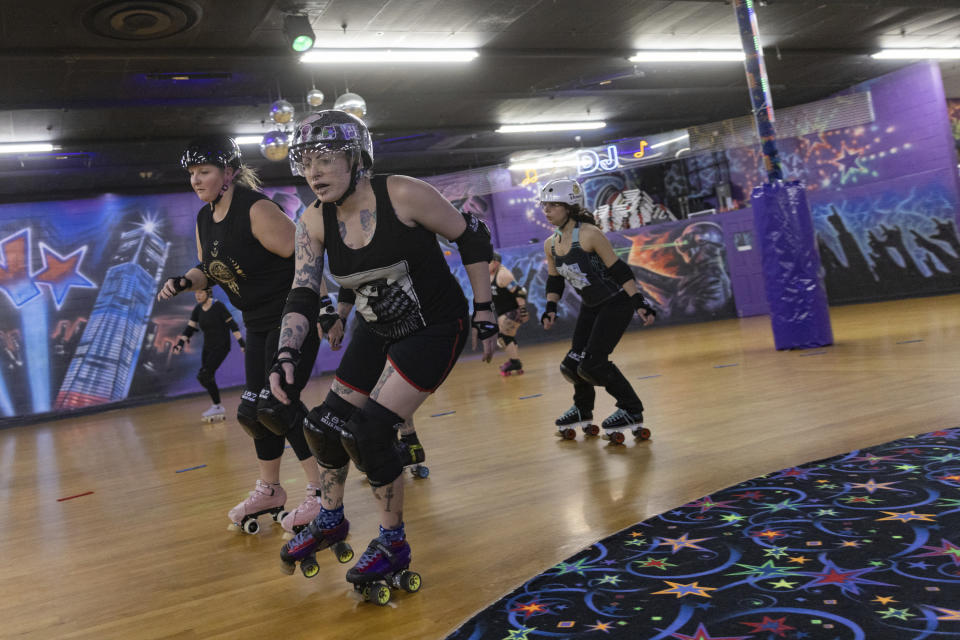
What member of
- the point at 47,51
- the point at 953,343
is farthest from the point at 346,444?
the point at 47,51

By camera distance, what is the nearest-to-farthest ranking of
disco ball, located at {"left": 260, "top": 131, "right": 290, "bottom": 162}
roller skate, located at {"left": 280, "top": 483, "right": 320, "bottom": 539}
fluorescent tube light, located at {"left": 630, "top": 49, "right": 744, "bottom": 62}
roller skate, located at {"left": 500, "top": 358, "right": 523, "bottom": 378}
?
roller skate, located at {"left": 280, "top": 483, "right": 320, "bottom": 539}, disco ball, located at {"left": 260, "top": 131, "right": 290, "bottom": 162}, roller skate, located at {"left": 500, "top": 358, "right": 523, "bottom": 378}, fluorescent tube light, located at {"left": 630, "top": 49, "right": 744, "bottom": 62}

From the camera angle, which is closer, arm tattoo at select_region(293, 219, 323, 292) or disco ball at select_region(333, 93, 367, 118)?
arm tattoo at select_region(293, 219, 323, 292)

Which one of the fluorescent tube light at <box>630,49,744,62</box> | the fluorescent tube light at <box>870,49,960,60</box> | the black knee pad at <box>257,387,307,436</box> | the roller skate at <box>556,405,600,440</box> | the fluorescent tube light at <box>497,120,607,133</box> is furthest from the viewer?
the fluorescent tube light at <box>497,120,607,133</box>

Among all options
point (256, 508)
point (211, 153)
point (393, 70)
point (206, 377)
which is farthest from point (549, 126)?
point (256, 508)

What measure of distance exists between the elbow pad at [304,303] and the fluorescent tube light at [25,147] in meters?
10.2

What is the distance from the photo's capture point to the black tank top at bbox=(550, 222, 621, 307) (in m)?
4.59

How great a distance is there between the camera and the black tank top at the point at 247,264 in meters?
3.25

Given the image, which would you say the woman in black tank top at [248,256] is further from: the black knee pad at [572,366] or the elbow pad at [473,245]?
the black knee pad at [572,366]

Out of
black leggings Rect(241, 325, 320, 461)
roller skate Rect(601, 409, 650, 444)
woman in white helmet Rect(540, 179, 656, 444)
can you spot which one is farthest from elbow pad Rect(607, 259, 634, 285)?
black leggings Rect(241, 325, 320, 461)

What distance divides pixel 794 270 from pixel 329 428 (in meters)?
6.98

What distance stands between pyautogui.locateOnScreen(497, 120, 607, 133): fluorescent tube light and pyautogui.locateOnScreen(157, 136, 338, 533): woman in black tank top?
11194 mm

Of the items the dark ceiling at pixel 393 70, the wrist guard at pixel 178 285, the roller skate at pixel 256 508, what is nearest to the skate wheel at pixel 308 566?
the roller skate at pixel 256 508

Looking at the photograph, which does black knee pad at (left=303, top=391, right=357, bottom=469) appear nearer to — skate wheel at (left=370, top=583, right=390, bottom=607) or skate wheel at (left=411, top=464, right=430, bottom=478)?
skate wheel at (left=370, top=583, right=390, bottom=607)

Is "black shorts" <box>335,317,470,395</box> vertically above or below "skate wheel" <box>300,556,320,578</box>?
above
